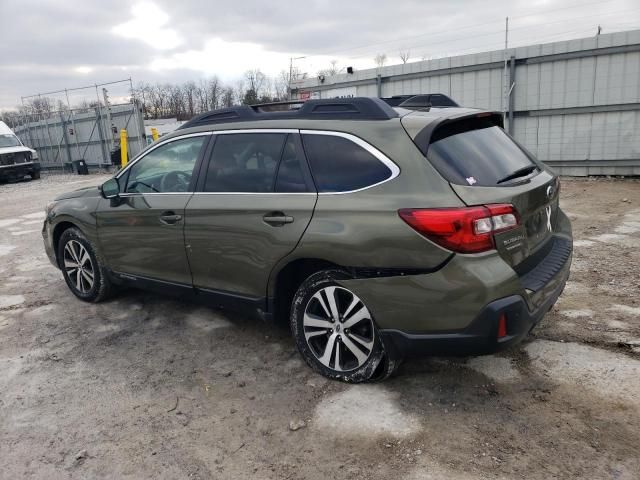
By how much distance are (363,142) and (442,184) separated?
0.58m

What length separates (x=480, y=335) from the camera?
2.69 meters

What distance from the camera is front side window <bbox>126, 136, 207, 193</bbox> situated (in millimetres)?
3973

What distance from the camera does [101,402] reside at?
327cm

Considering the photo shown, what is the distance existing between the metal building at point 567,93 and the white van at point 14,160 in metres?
15.7

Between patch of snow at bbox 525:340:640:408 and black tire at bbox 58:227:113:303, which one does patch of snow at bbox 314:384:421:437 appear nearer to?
patch of snow at bbox 525:340:640:408

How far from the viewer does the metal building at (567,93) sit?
10.7 meters

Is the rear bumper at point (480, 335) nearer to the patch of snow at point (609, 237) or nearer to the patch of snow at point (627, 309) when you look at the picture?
the patch of snow at point (627, 309)

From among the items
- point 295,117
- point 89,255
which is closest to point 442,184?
point 295,117

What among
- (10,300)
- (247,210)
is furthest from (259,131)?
(10,300)

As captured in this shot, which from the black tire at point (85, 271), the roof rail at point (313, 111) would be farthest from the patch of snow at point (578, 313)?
the black tire at point (85, 271)

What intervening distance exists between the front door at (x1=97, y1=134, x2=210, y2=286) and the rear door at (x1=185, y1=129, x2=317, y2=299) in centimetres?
16

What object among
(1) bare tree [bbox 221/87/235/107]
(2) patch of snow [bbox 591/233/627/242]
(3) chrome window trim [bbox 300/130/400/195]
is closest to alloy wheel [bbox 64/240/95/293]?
(3) chrome window trim [bbox 300/130/400/195]

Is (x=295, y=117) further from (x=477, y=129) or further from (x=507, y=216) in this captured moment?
(x=507, y=216)

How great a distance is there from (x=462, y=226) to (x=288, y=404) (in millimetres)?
1528
